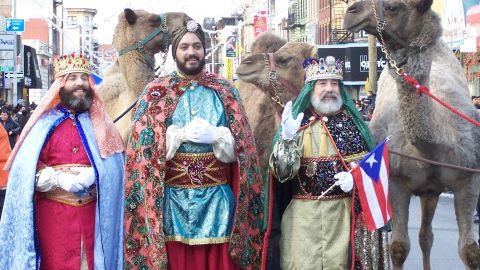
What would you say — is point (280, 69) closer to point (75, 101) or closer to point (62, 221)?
point (75, 101)

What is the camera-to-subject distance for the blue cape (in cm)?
582

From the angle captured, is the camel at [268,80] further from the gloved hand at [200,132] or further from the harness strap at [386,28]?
the gloved hand at [200,132]

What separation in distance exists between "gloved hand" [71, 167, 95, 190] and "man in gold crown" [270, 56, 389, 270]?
1.18 m

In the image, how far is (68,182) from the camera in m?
5.75

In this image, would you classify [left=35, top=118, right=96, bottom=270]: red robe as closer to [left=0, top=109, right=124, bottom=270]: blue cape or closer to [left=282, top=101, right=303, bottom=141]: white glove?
[left=0, top=109, right=124, bottom=270]: blue cape

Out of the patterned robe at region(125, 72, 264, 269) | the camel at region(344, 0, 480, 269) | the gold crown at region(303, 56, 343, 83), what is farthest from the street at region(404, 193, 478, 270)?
the gold crown at region(303, 56, 343, 83)

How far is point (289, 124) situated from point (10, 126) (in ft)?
34.9

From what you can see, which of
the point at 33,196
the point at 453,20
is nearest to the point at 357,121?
the point at 33,196

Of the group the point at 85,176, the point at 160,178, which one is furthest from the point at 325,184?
the point at 85,176

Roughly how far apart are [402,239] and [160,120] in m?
2.54

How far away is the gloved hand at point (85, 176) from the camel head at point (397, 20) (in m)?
2.26

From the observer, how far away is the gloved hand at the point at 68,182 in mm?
5750

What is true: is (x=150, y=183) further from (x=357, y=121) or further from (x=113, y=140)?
(x=357, y=121)

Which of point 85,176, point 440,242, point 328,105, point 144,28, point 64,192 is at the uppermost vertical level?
point 144,28
